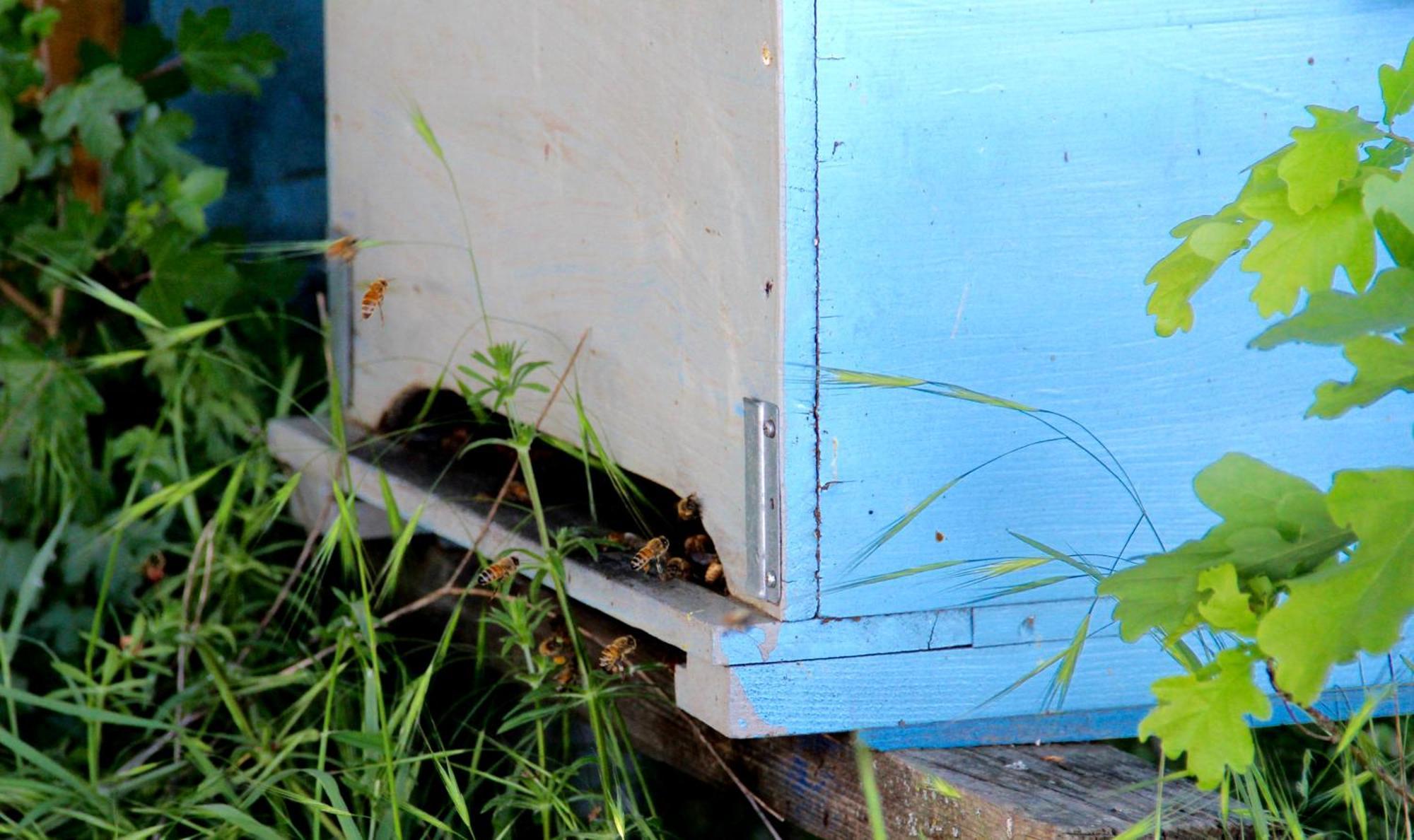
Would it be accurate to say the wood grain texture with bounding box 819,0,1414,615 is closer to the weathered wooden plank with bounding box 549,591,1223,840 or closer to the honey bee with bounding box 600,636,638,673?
the weathered wooden plank with bounding box 549,591,1223,840

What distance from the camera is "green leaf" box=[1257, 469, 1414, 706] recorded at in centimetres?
75

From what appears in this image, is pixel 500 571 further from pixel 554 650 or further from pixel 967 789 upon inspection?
pixel 967 789

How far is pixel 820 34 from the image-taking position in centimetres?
113

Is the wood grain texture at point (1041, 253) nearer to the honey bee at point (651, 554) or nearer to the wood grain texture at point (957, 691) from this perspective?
the wood grain texture at point (957, 691)

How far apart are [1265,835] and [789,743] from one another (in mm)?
465

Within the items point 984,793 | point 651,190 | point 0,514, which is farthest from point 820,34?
point 0,514

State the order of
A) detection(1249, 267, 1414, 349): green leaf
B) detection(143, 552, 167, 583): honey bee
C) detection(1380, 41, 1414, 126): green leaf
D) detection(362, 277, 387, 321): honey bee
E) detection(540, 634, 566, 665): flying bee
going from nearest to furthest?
detection(1249, 267, 1414, 349): green leaf
detection(1380, 41, 1414, 126): green leaf
detection(540, 634, 566, 665): flying bee
detection(362, 277, 387, 321): honey bee
detection(143, 552, 167, 583): honey bee

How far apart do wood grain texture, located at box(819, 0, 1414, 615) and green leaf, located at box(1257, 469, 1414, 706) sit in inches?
18.3

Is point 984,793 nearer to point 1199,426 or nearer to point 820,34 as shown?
point 1199,426

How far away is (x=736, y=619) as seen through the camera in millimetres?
1217

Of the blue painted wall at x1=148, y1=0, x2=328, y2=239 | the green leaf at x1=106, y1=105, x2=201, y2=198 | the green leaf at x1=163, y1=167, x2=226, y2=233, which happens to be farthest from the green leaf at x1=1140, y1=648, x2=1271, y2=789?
the blue painted wall at x1=148, y1=0, x2=328, y2=239

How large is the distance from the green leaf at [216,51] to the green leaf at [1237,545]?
167 cm

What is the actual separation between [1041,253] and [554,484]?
696mm

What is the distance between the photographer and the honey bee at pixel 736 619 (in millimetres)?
1209
